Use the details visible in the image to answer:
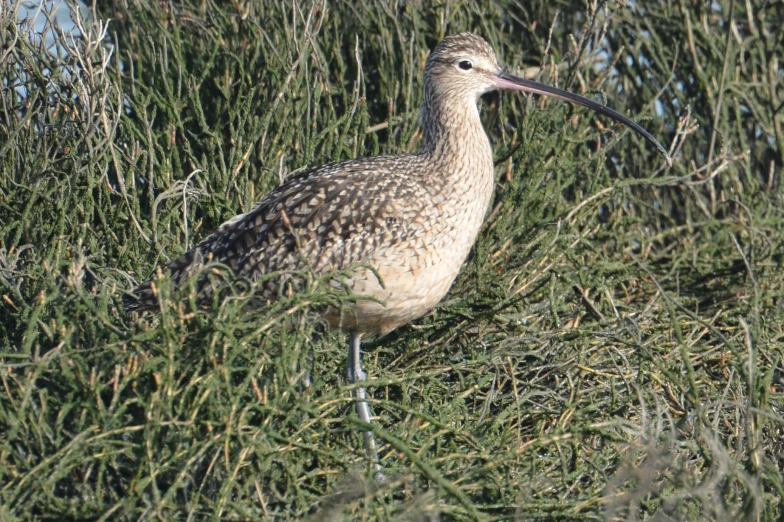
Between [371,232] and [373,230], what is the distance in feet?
0.04

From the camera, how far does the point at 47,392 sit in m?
3.61

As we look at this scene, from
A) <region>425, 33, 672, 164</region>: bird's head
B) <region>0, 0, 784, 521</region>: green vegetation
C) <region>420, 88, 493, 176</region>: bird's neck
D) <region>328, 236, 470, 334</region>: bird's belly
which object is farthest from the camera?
<region>425, 33, 672, 164</region>: bird's head

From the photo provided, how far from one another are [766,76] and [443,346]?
2.81 m

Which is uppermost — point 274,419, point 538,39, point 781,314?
point 538,39

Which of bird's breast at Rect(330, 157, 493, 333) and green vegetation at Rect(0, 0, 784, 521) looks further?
bird's breast at Rect(330, 157, 493, 333)

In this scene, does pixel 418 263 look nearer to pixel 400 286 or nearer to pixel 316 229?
pixel 400 286

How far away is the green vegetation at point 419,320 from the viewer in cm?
353

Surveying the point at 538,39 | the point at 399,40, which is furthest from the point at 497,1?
the point at 399,40

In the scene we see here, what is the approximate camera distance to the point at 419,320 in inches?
209

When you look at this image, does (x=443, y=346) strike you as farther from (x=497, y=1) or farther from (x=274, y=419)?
(x=497, y=1)

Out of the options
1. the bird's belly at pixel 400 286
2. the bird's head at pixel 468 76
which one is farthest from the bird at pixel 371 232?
the bird's head at pixel 468 76

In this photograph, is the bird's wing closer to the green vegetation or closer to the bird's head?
the green vegetation

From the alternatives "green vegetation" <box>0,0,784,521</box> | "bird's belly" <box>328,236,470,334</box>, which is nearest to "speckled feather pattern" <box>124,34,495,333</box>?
"bird's belly" <box>328,236,470,334</box>

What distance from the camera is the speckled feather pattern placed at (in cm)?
459
